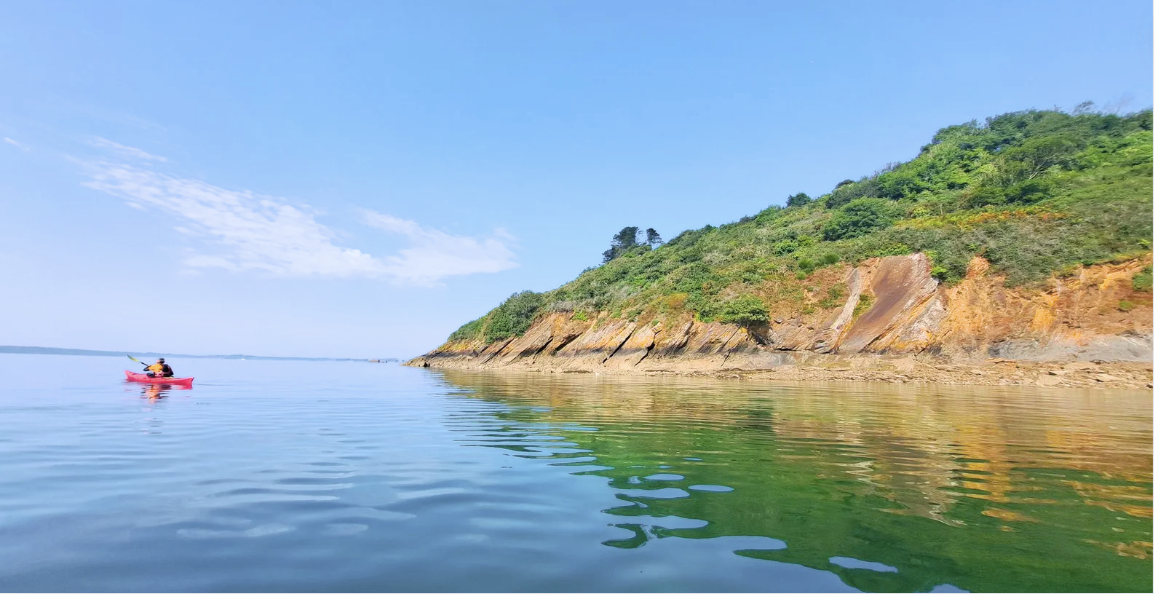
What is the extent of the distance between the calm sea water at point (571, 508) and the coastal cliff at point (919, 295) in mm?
25286

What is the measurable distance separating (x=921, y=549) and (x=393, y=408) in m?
15.5

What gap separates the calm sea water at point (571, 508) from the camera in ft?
13.6

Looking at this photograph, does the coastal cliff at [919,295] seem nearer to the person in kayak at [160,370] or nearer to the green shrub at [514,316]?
the green shrub at [514,316]

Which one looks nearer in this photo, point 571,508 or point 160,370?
point 571,508

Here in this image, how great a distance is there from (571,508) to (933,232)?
48599 millimetres

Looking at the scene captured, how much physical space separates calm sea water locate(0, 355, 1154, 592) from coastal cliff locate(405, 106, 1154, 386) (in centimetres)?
2529

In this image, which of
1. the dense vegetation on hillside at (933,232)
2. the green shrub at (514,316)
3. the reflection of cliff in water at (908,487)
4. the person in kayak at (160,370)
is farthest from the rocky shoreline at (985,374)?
the person in kayak at (160,370)

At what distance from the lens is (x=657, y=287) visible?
5800 cm

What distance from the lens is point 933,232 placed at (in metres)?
44.0

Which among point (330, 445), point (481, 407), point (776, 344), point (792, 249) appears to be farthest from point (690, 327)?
point (330, 445)

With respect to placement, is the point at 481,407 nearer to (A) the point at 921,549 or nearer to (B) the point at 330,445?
(B) the point at 330,445

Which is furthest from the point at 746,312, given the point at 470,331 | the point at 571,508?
the point at 470,331

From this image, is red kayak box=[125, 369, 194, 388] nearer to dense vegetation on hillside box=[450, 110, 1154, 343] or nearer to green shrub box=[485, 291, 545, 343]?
dense vegetation on hillside box=[450, 110, 1154, 343]

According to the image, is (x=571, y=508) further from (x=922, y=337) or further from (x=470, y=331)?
(x=470, y=331)
